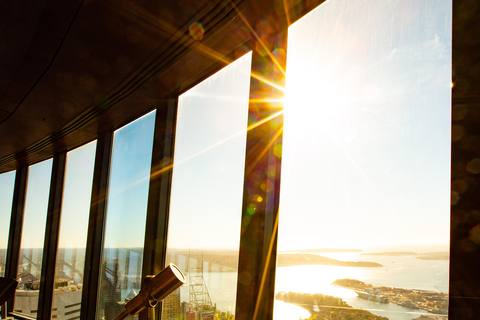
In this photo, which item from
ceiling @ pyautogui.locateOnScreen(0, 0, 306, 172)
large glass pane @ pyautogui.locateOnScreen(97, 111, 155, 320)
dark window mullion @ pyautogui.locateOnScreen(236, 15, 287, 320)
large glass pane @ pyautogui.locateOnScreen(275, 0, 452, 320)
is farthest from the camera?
large glass pane @ pyautogui.locateOnScreen(97, 111, 155, 320)

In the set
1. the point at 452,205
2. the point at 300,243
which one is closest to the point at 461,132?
the point at 452,205

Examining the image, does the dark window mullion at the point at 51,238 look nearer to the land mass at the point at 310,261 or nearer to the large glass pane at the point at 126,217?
the large glass pane at the point at 126,217

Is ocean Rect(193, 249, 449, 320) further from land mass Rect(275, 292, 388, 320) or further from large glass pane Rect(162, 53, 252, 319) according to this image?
large glass pane Rect(162, 53, 252, 319)

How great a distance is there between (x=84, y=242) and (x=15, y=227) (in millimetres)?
2675

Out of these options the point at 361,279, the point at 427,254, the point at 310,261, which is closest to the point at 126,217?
the point at 310,261

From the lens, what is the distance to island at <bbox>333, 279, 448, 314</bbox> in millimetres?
1243

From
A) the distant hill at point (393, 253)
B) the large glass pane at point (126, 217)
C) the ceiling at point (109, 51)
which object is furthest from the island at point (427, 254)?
the large glass pane at point (126, 217)

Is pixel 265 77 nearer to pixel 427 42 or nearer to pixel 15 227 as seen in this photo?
pixel 427 42

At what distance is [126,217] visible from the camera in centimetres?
354

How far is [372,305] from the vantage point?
1.47m

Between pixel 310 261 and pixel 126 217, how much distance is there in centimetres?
230

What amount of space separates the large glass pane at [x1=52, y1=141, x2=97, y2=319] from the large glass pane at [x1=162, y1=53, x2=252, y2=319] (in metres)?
1.95

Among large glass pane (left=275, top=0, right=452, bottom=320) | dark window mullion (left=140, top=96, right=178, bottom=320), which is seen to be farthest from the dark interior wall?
dark window mullion (left=140, top=96, right=178, bottom=320)

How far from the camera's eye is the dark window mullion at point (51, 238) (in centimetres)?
481
